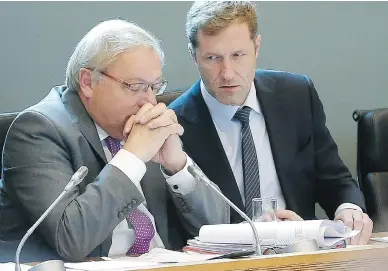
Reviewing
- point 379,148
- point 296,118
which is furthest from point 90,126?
point 379,148

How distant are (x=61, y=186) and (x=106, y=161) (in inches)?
8.2

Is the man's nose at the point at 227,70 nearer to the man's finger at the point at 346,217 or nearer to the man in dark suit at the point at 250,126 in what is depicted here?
the man in dark suit at the point at 250,126

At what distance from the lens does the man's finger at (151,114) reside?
7.13 ft

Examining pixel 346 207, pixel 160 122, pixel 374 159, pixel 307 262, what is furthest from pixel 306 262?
pixel 374 159

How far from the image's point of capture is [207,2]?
257 cm

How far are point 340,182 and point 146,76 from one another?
88 cm

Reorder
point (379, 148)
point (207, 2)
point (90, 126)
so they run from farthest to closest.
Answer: point (379, 148), point (207, 2), point (90, 126)

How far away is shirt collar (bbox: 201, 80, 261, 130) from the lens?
2.64 meters

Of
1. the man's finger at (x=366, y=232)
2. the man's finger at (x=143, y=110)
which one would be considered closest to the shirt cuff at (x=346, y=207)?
the man's finger at (x=366, y=232)

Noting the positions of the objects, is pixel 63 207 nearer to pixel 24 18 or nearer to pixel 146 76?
pixel 146 76

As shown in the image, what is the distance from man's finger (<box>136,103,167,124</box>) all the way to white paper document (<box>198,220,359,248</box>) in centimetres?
39

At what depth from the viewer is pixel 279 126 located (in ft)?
8.76

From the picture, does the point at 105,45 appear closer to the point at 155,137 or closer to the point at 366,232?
the point at 155,137

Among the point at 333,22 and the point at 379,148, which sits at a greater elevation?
the point at 333,22
